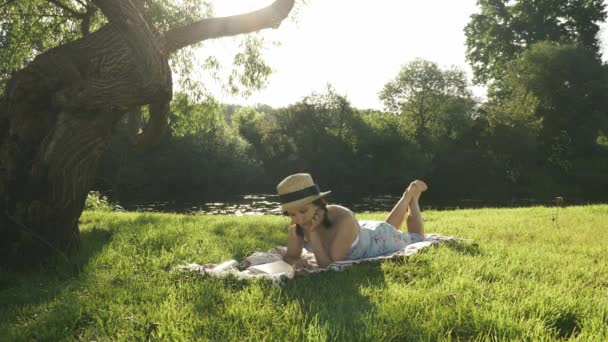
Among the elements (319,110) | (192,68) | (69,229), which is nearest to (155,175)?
(319,110)

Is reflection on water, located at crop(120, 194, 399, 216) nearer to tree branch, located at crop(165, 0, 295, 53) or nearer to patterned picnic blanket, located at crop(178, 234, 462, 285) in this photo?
tree branch, located at crop(165, 0, 295, 53)

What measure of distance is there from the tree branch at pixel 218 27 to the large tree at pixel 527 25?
41.0 m

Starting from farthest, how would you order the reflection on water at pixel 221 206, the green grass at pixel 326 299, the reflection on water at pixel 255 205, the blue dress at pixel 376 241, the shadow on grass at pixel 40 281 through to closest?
the reflection on water at pixel 221 206, the reflection on water at pixel 255 205, the blue dress at pixel 376 241, the shadow on grass at pixel 40 281, the green grass at pixel 326 299

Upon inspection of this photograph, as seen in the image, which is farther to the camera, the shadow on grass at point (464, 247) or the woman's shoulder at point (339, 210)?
the shadow on grass at point (464, 247)

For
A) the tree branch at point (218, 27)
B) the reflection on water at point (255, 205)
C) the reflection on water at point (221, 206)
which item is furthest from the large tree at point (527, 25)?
the tree branch at point (218, 27)

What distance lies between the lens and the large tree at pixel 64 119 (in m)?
4.45

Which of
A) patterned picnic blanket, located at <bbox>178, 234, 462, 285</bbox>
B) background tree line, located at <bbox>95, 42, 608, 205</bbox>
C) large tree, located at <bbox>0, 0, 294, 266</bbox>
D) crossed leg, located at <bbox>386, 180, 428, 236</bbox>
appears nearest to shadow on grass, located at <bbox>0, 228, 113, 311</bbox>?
large tree, located at <bbox>0, 0, 294, 266</bbox>

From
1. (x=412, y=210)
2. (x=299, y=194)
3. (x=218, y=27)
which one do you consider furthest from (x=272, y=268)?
(x=218, y=27)

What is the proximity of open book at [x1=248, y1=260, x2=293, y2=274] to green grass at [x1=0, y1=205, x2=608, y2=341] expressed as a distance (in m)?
0.38

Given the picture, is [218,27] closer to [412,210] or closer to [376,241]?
[376,241]

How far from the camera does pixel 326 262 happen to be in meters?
4.42

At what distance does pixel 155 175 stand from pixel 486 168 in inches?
1344

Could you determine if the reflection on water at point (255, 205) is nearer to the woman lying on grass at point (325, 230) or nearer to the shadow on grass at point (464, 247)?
the shadow on grass at point (464, 247)

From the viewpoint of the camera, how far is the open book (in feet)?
13.8
